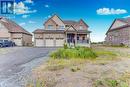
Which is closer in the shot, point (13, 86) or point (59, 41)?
point (13, 86)

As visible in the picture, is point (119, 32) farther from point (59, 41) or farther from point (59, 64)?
point (59, 64)

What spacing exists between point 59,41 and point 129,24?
16856 mm

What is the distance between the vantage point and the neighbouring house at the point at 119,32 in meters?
46.9

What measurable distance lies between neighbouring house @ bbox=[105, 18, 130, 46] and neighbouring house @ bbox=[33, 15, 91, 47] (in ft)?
28.8

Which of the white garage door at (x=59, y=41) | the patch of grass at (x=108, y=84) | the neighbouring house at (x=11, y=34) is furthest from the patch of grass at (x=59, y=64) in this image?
the neighbouring house at (x=11, y=34)

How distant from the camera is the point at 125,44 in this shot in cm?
4700

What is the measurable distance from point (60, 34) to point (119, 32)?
1611 cm

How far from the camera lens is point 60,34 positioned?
152 ft

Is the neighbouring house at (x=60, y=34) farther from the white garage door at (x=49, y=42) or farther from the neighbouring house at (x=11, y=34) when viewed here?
the neighbouring house at (x=11, y=34)

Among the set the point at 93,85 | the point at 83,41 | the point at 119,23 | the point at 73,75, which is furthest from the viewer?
the point at 119,23

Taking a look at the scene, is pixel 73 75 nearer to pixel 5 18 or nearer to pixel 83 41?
pixel 83 41

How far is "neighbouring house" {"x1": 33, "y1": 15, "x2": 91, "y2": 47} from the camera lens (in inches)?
1807

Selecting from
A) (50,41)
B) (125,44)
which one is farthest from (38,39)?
(125,44)

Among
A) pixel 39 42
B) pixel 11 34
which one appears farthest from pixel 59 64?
pixel 11 34
